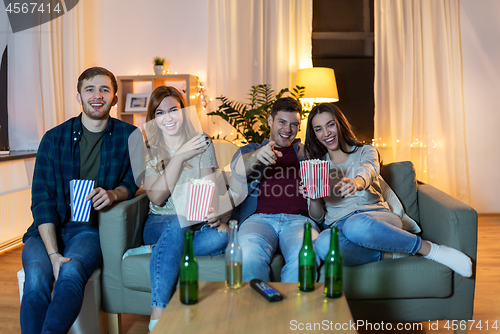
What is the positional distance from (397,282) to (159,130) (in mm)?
1279

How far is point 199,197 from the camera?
1.48m

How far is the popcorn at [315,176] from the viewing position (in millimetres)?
1622

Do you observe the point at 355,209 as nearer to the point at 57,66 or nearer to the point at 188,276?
the point at 188,276

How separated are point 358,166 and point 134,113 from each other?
2.86 meters

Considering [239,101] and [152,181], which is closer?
[152,181]

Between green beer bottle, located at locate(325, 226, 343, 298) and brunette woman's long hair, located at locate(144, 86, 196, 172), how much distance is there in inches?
39.4

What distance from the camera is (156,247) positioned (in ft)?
5.47

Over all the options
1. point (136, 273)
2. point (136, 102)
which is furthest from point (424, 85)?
point (136, 273)

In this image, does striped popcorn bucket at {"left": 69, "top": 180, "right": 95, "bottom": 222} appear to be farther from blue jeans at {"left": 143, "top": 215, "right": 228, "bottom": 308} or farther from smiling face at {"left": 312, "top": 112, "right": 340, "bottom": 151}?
smiling face at {"left": 312, "top": 112, "right": 340, "bottom": 151}

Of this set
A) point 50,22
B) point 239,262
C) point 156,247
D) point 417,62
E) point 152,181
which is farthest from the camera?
point 417,62

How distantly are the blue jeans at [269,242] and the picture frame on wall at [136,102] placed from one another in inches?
104

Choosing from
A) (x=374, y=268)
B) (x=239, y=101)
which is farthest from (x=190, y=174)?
(x=239, y=101)

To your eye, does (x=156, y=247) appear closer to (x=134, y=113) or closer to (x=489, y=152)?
→ (x=134, y=113)

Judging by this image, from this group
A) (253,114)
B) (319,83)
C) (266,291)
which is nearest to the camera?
(266,291)
